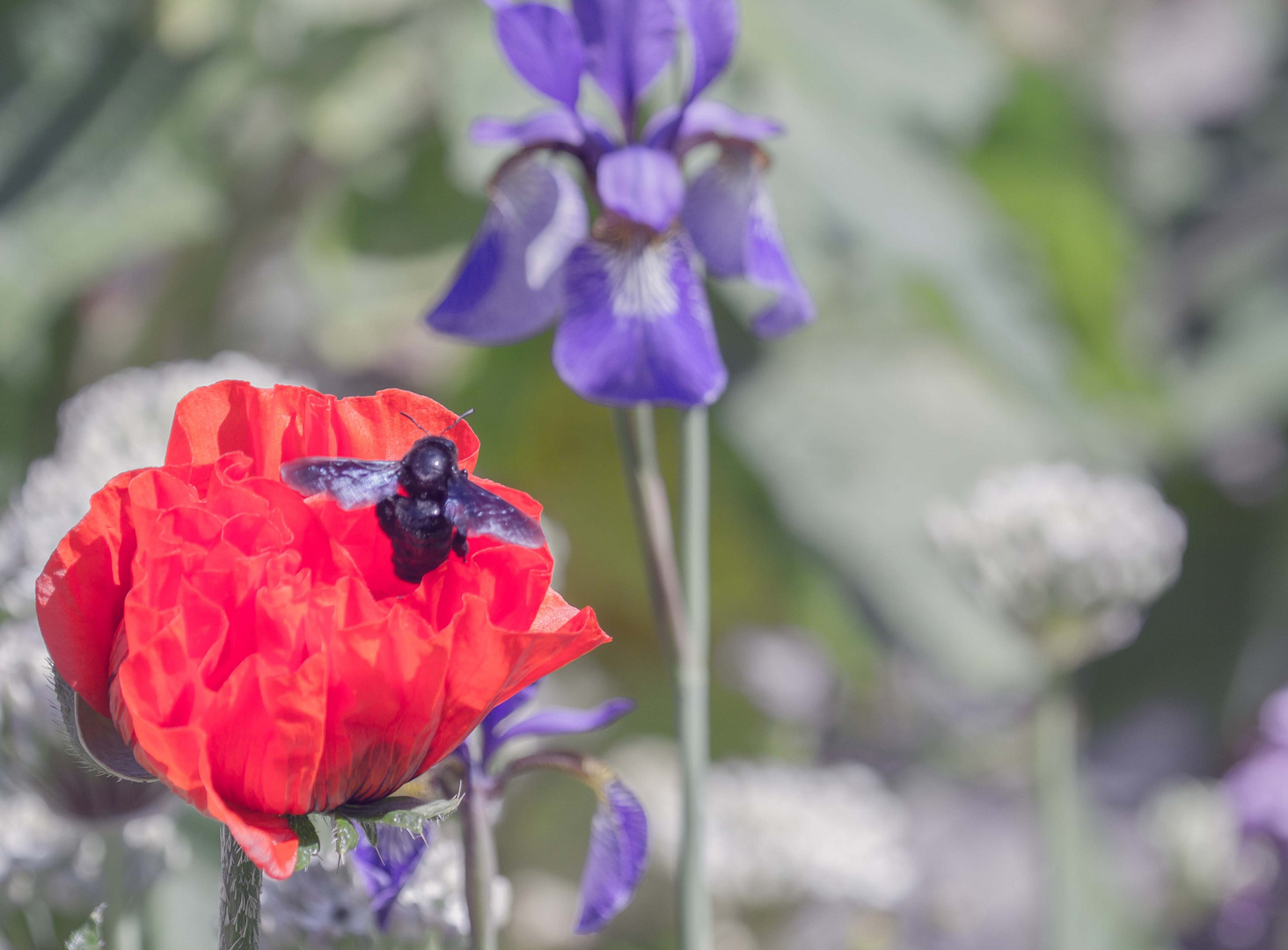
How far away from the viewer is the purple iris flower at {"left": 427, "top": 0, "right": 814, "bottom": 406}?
0.83 ft

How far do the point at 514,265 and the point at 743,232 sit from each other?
6cm

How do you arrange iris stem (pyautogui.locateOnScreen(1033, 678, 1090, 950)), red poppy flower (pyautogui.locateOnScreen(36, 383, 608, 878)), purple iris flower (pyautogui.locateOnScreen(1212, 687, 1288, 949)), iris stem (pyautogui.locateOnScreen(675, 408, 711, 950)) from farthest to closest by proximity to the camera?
purple iris flower (pyautogui.locateOnScreen(1212, 687, 1288, 949)) → iris stem (pyautogui.locateOnScreen(1033, 678, 1090, 950)) → iris stem (pyautogui.locateOnScreen(675, 408, 711, 950)) → red poppy flower (pyautogui.locateOnScreen(36, 383, 608, 878))

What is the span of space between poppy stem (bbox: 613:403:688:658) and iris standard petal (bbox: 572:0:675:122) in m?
0.09

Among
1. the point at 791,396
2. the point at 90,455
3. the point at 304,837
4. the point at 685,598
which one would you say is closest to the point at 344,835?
the point at 304,837

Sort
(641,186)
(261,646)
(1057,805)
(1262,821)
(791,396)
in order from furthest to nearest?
1. (791,396)
2. (1262,821)
3. (1057,805)
4. (641,186)
5. (261,646)

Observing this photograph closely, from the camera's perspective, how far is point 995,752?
83cm

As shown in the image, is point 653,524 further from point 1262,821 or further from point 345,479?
point 1262,821

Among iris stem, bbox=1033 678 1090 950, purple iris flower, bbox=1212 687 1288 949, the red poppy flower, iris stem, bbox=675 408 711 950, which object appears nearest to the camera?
the red poppy flower

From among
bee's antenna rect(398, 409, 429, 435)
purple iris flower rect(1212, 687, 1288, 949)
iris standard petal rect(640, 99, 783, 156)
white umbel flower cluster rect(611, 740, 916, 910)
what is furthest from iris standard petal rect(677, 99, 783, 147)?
purple iris flower rect(1212, 687, 1288, 949)

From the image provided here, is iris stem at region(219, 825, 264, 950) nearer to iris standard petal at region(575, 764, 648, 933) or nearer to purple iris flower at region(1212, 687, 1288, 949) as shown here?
iris standard petal at region(575, 764, 648, 933)

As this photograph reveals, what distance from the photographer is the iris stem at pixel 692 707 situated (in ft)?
0.80

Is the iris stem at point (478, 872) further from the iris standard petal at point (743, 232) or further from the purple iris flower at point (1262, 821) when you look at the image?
the purple iris flower at point (1262, 821)

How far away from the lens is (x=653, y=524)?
0.24 m

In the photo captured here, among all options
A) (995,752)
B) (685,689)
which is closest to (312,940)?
(685,689)
